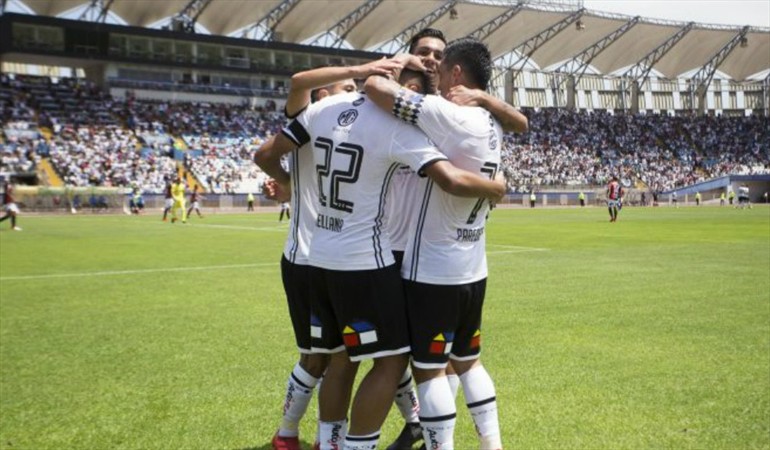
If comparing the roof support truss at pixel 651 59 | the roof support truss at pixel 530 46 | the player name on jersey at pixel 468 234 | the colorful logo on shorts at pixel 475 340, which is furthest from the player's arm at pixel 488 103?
the roof support truss at pixel 651 59

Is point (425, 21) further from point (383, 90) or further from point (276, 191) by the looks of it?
point (383, 90)

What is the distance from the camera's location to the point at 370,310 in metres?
3.83

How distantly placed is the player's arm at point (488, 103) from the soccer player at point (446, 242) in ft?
0.09

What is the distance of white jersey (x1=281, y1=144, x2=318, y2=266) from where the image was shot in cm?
446

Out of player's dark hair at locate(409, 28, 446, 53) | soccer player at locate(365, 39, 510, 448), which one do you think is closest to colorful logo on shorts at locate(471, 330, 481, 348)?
soccer player at locate(365, 39, 510, 448)

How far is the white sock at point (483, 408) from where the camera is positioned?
4.15 m

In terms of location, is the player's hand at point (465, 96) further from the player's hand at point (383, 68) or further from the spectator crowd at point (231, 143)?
the spectator crowd at point (231, 143)

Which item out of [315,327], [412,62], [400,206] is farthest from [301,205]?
[412,62]

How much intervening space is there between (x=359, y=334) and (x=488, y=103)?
4.43 ft

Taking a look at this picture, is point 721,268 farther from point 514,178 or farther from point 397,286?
point 514,178

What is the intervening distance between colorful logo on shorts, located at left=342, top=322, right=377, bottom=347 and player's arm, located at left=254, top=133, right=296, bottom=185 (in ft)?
3.41

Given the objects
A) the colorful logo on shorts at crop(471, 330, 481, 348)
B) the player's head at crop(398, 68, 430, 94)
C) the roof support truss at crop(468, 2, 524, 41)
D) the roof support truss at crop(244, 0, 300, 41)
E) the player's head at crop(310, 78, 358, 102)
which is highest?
the roof support truss at crop(244, 0, 300, 41)

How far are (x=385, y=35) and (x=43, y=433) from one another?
7023 centimetres

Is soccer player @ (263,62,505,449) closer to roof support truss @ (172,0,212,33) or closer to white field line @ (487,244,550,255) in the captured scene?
white field line @ (487,244,550,255)
